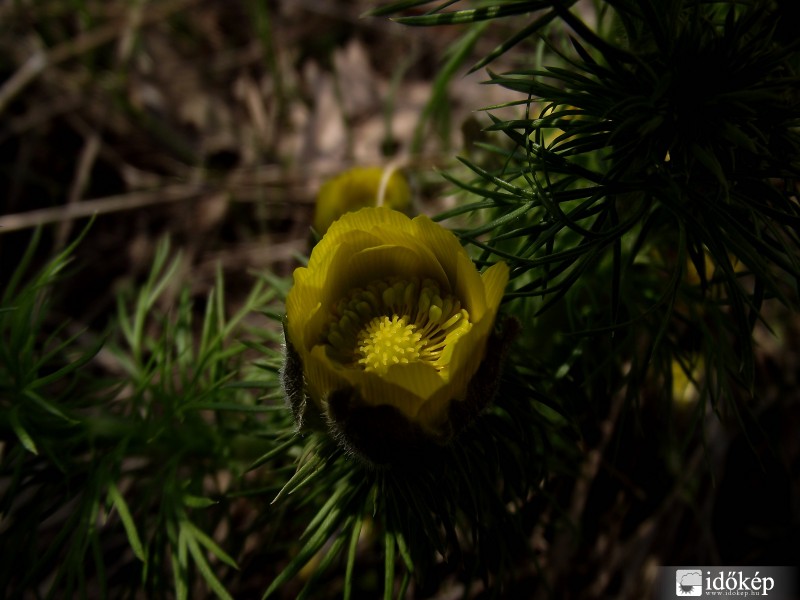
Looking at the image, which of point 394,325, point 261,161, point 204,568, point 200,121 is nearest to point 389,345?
point 394,325

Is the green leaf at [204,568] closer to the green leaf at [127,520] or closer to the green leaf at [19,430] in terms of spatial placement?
the green leaf at [127,520]

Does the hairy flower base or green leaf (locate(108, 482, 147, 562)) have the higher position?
the hairy flower base

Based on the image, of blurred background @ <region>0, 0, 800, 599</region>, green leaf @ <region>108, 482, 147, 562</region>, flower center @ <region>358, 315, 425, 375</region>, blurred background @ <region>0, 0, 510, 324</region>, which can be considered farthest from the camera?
blurred background @ <region>0, 0, 510, 324</region>

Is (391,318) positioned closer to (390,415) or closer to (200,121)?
(390,415)

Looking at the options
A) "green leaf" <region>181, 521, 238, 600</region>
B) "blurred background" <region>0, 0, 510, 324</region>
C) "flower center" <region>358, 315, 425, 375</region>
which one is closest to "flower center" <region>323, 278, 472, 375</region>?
"flower center" <region>358, 315, 425, 375</region>

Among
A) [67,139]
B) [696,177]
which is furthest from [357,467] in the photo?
[67,139]

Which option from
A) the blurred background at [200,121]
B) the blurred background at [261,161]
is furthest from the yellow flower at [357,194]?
the blurred background at [200,121]

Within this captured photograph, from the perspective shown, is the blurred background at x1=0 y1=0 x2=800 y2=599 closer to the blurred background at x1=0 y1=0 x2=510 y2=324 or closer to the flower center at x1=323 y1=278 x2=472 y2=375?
the blurred background at x1=0 y1=0 x2=510 y2=324

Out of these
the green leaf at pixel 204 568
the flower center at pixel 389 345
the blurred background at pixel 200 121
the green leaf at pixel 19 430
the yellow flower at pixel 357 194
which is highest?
the blurred background at pixel 200 121
